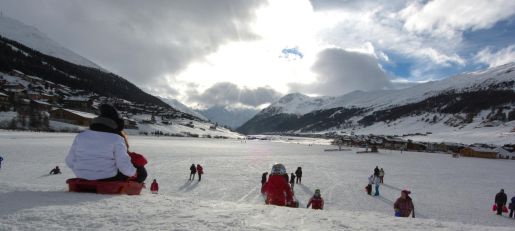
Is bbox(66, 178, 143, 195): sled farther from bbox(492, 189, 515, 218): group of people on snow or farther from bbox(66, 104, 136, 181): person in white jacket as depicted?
bbox(492, 189, 515, 218): group of people on snow

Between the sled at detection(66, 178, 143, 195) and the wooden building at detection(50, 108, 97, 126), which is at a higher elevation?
the wooden building at detection(50, 108, 97, 126)

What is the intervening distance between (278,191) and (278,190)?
0.03m

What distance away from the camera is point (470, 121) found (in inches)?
6959

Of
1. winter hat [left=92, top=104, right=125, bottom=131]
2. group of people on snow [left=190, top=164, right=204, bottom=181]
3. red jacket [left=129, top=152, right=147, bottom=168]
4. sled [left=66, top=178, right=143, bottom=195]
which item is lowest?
group of people on snow [left=190, top=164, right=204, bottom=181]

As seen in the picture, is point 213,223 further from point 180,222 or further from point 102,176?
point 102,176

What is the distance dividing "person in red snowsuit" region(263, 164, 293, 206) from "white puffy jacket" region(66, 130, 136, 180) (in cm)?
371

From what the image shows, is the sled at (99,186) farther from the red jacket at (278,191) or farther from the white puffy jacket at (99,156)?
the red jacket at (278,191)

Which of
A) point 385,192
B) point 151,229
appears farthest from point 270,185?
point 385,192

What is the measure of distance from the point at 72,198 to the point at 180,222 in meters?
2.14

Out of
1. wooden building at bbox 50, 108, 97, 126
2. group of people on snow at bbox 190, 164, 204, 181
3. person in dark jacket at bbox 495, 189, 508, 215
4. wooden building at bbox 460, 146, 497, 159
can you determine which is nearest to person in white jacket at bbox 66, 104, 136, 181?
person in dark jacket at bbox 495, 189, 508, 215

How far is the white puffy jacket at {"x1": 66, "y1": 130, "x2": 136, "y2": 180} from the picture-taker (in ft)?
21.0

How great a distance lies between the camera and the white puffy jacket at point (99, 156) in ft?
21.0

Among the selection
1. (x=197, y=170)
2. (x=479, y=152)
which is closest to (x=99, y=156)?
(x=197, y=170)

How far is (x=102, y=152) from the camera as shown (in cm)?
643
